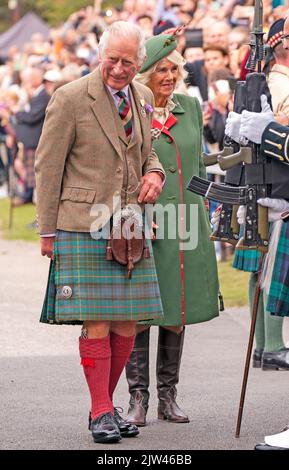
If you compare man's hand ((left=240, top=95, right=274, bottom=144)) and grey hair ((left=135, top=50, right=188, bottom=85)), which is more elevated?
grey hair ((left=135, top=50, right=188, bottom=85))

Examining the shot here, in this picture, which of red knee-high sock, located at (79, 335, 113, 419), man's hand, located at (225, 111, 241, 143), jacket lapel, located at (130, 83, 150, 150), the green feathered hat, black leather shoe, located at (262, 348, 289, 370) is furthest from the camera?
black leather shoe, located at (262, 348, 289, 370)

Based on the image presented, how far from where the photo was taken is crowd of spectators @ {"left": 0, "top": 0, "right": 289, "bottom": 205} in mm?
13203

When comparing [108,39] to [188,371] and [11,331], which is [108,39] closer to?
[188,371]

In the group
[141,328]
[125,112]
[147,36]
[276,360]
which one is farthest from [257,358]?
[147,36]

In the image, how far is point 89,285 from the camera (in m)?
6.64

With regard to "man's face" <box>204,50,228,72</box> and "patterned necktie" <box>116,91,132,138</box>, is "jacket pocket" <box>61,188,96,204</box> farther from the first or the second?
"man's face" <box>204,50,228,72</box>

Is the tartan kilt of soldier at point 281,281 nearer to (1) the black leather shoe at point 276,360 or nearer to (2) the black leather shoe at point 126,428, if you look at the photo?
(2) the black leather shoe at point 126,428

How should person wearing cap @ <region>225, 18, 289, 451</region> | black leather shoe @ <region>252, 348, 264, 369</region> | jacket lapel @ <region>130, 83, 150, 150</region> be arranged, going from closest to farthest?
person wearing cap @ <region>225, 18, 289, 451</region>
jacket lapel @ <region>130, 83, 150, 150</region>
black leather shoe @ <region>252, 348, 264, 369</region>

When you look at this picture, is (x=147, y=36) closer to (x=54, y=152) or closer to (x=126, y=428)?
(x=54, y=152)

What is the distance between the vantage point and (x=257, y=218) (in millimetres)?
6523

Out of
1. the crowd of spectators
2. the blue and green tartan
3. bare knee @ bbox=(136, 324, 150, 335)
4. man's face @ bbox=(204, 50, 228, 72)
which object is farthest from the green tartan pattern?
man's face @ bbox=(204, 50, 228, 72)

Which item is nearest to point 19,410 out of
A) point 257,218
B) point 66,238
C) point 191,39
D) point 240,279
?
point 66,238

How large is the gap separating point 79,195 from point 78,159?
0.17 m

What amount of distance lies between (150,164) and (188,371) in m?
2.23
